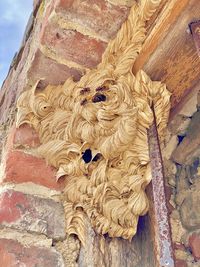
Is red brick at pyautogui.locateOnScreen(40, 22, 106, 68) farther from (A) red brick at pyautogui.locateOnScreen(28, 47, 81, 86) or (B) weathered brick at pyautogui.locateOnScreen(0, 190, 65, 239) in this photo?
(B) weathered brick at pyautogui.locateOnScreen(0, 190, 65, 239)

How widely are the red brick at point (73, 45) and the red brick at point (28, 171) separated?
258mm

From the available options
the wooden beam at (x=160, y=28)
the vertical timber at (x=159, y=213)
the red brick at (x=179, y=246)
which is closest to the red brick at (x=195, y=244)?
the red brick at (x=179, y=246)

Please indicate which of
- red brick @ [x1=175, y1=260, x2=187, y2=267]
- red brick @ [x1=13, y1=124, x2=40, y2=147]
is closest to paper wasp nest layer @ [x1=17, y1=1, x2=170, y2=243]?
red brick @ [x1=13, y1=124, x2=40, y2=147]

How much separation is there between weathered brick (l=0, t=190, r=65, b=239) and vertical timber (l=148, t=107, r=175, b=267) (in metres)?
0.20

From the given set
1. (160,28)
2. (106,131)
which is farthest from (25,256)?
(160,28)

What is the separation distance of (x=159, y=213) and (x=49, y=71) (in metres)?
0.46

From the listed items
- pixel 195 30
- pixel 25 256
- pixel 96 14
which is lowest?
pixel 25 256

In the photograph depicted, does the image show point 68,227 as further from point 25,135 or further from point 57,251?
point 25,135

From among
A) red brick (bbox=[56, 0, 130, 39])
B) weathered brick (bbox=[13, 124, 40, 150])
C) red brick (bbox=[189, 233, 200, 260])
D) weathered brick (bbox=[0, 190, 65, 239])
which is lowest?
red brick (bbox=[189, 233, 200, 260])

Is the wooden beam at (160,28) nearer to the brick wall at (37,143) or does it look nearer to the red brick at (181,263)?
the brick wall at (37,143)

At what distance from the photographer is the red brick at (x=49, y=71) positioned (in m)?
1.03

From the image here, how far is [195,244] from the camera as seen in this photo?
3.12ft

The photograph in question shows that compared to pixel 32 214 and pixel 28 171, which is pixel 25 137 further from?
pixel 32 214

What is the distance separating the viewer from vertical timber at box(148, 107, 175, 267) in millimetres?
745
